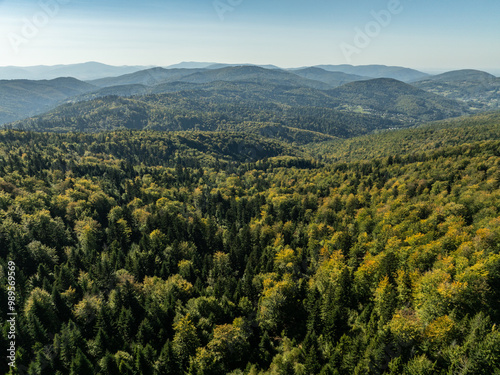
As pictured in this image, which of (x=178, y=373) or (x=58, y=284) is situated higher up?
(x=58, y=284)

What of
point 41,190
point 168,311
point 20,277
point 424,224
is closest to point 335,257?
point 424,224

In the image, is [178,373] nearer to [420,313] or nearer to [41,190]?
[420,313]

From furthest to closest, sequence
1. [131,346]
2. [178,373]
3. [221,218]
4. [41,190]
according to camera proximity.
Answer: [221,218], [41,190], [131,346], [178,373]

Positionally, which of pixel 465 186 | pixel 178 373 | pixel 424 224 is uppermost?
pixel 465 186

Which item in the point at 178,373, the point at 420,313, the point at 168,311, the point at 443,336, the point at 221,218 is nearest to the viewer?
the point at 443,336

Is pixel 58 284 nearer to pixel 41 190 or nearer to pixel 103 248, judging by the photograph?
pixel 103 248

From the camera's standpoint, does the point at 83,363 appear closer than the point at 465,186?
Yes
